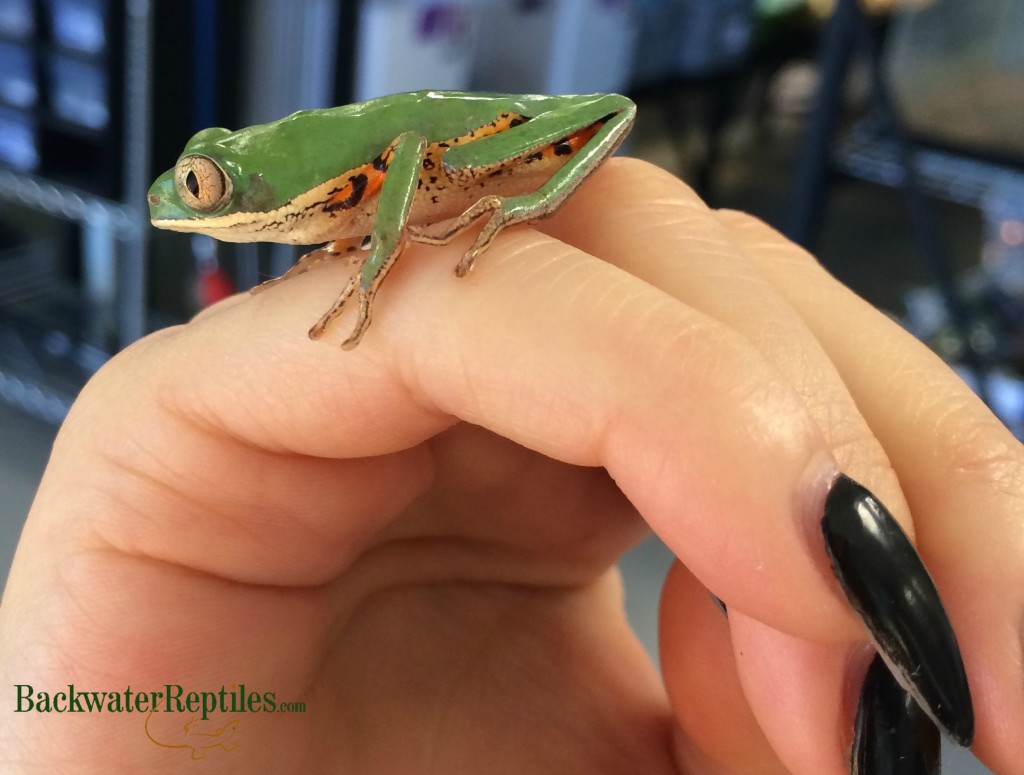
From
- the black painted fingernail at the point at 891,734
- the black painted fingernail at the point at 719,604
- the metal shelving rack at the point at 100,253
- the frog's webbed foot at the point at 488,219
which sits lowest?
the metal shelving rack at the point at 100,253

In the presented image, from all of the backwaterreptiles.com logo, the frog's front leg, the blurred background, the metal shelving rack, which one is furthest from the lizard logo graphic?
the metal shelving rack

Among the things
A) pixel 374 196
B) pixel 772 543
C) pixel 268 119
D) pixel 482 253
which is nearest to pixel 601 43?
pixel 268 119

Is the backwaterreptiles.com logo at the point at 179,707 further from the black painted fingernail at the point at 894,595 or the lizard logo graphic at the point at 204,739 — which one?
the black painted fingernail at the point at 894,595

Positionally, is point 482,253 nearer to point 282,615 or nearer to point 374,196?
point 374,196

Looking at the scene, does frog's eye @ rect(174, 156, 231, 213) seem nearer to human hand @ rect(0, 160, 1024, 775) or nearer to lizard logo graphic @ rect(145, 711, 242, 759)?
human hand @ rect(0, 160, 1024, 775)

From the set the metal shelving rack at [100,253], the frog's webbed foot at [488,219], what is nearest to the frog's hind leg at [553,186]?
the frog's webbed foot at [488,219]

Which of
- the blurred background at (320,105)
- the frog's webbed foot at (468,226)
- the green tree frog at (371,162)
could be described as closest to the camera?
the frog's webbed foot at (468,226)

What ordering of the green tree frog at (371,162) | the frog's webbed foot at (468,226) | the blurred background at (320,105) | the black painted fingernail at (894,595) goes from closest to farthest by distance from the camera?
the black painted fingernail at (894,595) < the frog's webbed foot at (468,226) < the green tree frog at (371,162) < the blurred background at (320,105)
